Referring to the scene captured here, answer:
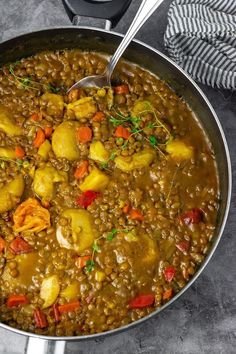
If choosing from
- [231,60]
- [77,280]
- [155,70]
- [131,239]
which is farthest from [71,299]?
[231,60]

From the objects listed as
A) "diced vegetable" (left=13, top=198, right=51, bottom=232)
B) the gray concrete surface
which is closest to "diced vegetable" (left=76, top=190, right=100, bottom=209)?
"diced vegetable" (left=13, top=198, right=51, bottom=232)

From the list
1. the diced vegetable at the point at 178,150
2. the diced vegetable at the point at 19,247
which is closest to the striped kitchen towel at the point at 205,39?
the diced vegetable at the point at 178,150

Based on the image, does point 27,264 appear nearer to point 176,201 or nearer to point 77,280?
point 77,280

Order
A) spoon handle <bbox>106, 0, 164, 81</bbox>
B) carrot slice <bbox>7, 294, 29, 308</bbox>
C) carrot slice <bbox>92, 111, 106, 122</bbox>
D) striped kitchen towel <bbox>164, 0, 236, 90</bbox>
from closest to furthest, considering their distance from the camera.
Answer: carrot slice <bbox>7, 294, 29, 308</bbox> → spoon handle <bbox>106, 0, 164, 81</bbox> → carrot slice <bbox>92, 111, 106, 122</bbox> → striped kitchen towel <bbox>164, 0, 236, 90</bbox>

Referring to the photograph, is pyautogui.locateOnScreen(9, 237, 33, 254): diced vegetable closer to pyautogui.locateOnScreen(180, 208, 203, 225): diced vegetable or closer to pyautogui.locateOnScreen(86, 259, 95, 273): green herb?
pyautogui.locateOnScreen(86, 259, 95, 273): green herb

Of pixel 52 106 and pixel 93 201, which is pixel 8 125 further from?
pixel 93 201

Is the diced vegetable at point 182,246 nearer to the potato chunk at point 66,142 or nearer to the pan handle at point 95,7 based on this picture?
the potato chunk at point 66,142
